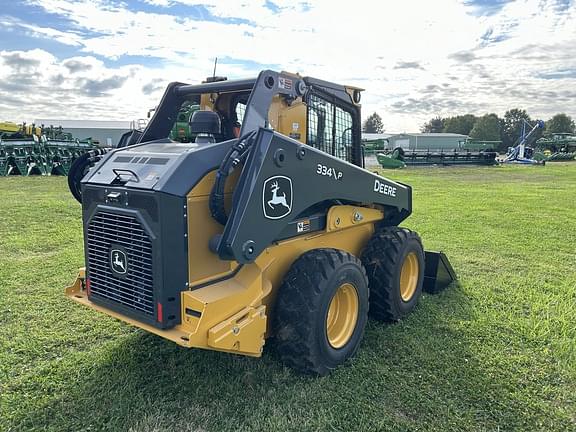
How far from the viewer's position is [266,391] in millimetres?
3381

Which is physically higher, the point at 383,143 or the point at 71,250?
the point at 383,143

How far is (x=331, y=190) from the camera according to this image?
3.80 m

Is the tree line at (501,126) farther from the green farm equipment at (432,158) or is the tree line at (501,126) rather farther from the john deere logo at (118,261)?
the john deere logo at (118,261)

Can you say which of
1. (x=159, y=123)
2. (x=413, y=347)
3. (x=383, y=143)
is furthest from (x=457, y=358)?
(x=383, y=143)

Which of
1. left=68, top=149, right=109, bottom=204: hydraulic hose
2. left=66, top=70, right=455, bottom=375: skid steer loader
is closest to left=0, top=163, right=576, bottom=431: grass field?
left=66, top=70, right=455, bottom=375: skid steer loader

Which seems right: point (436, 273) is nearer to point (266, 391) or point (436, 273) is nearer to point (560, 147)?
point (266, 391)

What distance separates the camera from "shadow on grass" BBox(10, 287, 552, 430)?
3.08 metres

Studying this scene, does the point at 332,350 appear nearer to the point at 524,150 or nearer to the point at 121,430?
the point at 121,430

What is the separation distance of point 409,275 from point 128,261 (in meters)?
3.03

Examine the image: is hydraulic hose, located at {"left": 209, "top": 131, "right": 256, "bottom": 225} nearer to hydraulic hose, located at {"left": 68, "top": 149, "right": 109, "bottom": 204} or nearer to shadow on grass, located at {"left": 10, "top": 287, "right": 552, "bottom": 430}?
shadow on grass, located at {"left": 10, "top": 287, "right": 552, "bottom": 430}

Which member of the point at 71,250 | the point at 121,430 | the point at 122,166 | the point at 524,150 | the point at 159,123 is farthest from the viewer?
the point at 524,150

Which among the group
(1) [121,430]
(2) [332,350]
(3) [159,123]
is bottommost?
(1) [121,430]

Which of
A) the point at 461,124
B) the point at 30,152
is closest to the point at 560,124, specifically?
the point at 461,124

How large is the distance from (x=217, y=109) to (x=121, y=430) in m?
2.77
